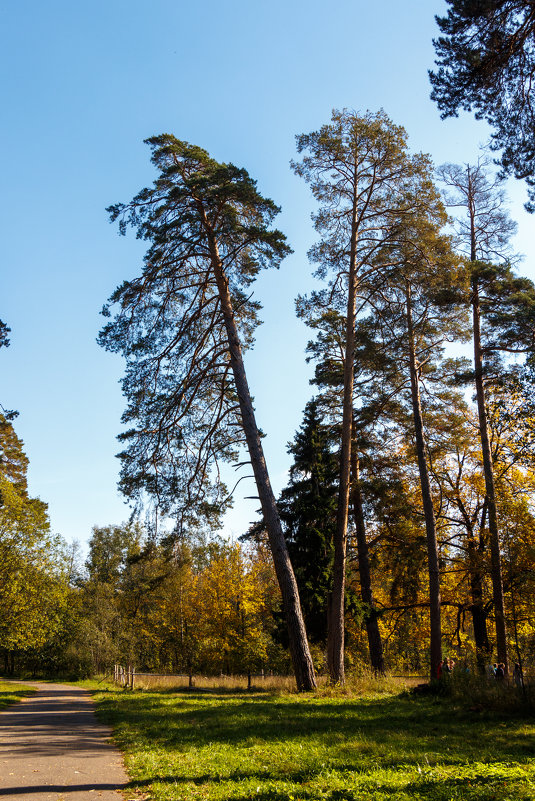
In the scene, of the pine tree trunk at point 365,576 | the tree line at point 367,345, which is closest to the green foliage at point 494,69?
the tree line at point 367,345

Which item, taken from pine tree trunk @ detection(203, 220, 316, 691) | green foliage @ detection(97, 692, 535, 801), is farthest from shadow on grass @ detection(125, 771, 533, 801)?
pine tree trunk @ detection(203, 220, 316, 691)

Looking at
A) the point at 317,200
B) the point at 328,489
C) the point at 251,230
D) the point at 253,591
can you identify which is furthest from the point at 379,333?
the point at 253,591

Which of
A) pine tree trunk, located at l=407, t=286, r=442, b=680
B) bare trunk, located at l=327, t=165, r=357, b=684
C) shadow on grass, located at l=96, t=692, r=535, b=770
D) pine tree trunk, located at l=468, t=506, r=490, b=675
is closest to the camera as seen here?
shadow on grass, located at l=96, t=692, r=535, b=770

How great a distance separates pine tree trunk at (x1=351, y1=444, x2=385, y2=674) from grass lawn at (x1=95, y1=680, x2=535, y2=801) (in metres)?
11.8

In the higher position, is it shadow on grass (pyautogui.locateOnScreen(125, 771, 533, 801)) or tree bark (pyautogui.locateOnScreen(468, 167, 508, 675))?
tree bark (pyautogui.locateOnScreen(468, 167, 508, 675))

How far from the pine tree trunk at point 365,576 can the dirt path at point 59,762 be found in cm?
1412

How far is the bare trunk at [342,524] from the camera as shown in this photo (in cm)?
1564

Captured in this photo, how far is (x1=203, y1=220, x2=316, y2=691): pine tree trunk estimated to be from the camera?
46.9 ft

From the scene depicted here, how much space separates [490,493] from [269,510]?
900 cm

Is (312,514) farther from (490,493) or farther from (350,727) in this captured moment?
(350,727)

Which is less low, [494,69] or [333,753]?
[494,69]

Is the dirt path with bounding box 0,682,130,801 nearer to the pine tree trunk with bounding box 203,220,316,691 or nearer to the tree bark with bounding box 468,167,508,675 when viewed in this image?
the pine tree trunk with bounding box 203,220,316,691

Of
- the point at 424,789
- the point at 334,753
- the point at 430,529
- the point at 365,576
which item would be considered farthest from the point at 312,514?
the point at 424,789

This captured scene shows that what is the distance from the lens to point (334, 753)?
702 cm
